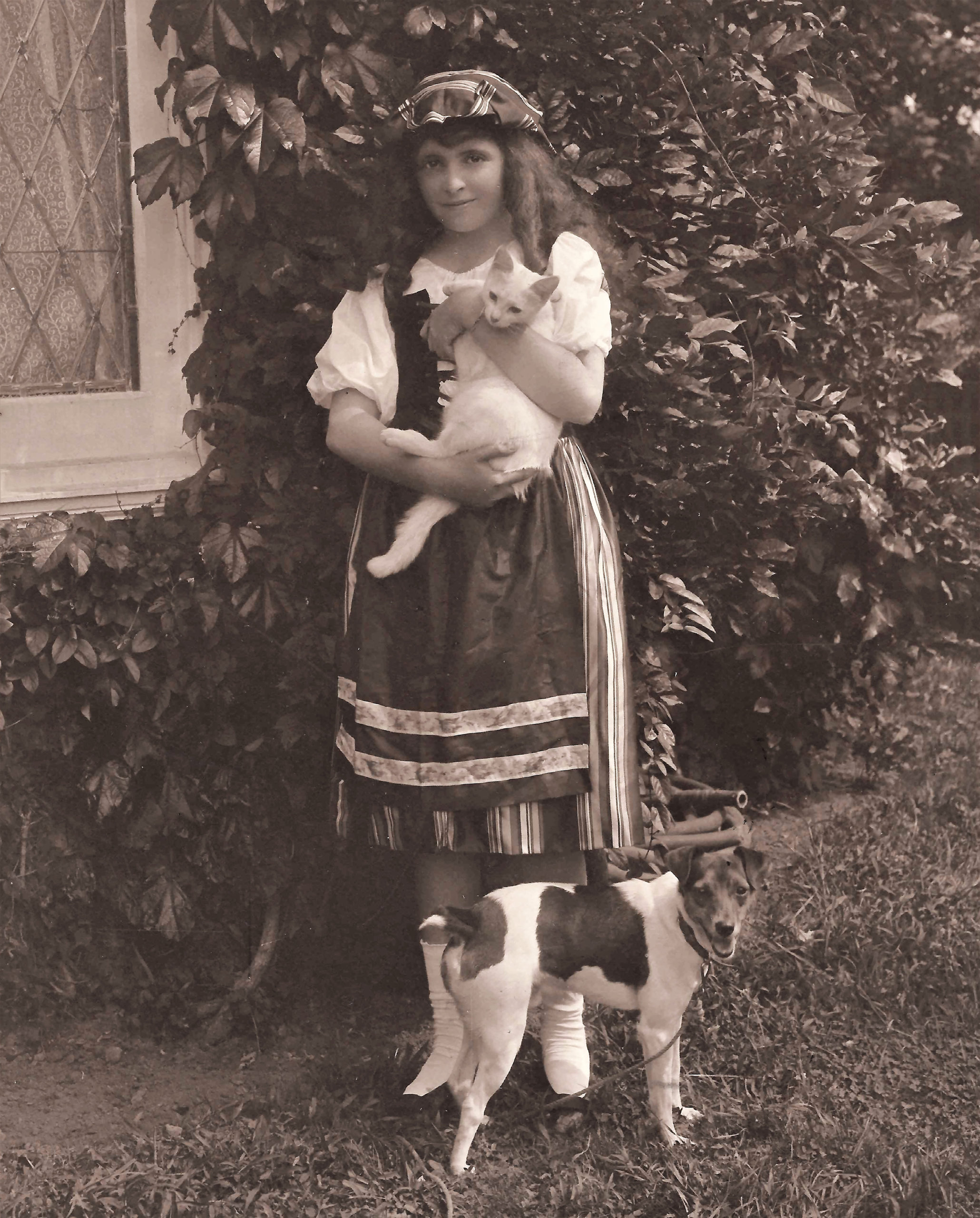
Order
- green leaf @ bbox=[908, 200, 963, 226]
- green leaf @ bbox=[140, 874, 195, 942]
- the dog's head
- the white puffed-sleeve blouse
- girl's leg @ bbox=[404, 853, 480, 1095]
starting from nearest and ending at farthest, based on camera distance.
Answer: the dog's head → the white puffed-sleeve blouse → girl's leg @ bbox=[404, 853, 480, 1095] → green leaf @ bbox=[140, 874, 195, 942] → green leaf @ bbox=[908, 200, 963, 226]

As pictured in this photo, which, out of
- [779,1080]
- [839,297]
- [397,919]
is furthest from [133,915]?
[839,297]

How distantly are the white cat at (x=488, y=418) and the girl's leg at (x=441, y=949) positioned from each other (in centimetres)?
68

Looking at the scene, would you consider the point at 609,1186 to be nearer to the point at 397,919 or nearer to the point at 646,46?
the point at 397,919

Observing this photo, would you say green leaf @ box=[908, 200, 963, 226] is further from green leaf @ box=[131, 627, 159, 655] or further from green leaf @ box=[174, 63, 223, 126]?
green leaf @ box=[131, 627, 159, 655]

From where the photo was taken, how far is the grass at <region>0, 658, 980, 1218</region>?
269cm

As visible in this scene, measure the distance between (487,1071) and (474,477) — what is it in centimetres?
119

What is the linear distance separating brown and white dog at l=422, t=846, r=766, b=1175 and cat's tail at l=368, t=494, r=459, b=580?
710 millimetres

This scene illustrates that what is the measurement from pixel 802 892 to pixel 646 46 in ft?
7.60

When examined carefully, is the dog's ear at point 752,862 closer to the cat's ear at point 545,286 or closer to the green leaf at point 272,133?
the cat's ear at point 545,286

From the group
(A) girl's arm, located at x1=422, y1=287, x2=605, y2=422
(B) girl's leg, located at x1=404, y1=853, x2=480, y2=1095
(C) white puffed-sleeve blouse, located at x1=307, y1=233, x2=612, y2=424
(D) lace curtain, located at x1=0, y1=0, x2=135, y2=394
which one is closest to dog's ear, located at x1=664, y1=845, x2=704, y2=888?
(B) girl's leg, located at x1=404, y1=853, x2=480, y2=1095

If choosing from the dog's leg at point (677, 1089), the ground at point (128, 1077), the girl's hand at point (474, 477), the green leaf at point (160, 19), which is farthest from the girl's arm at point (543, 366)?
the ground at point (128, 1077)

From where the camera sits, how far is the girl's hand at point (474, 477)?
2.73m

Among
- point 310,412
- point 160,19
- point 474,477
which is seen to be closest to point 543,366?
point 474,477

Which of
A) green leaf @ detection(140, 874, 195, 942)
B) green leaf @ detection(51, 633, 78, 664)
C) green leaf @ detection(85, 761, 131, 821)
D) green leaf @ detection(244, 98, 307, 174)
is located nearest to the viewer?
green leaf @ detection(244, 98, 307, 174)
